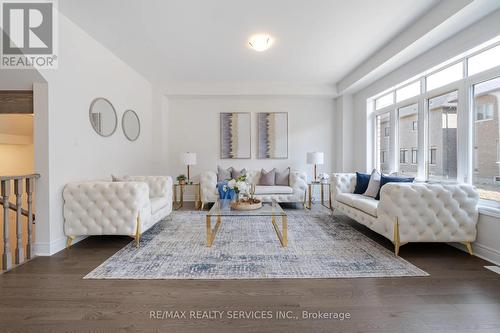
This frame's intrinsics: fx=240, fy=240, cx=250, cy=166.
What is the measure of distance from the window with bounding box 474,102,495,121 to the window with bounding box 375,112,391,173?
1773 mm

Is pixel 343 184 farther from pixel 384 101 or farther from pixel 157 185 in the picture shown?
pixel 157 185

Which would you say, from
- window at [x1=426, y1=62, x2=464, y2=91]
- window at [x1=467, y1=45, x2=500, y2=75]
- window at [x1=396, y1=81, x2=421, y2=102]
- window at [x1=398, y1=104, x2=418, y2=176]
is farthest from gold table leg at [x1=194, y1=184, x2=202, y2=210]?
window at [x1=467, y1=45, x2=500, y2=75]

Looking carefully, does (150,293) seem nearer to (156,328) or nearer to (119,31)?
(156,328)

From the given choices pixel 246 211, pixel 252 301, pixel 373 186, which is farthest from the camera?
pixel 373 186

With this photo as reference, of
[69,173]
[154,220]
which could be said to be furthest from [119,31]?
[154,220]

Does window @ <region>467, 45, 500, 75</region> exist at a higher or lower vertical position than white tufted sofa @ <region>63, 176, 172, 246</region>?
higher

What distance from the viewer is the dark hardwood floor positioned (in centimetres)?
160

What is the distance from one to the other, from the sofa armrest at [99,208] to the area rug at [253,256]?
35 centimetres

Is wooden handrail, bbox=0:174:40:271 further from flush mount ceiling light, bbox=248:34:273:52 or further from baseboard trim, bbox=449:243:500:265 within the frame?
baseboard trim, bbox=449:243:500:265

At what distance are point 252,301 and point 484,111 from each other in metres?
3.36

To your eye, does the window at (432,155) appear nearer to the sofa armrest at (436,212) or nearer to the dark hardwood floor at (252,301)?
the sofa armrest at (436,212)

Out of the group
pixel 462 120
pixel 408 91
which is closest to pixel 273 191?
pixel 408 91

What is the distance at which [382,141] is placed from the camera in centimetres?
498

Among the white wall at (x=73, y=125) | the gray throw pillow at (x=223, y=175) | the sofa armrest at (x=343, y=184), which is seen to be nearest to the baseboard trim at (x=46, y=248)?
the white wall at (x=73, y=125)
